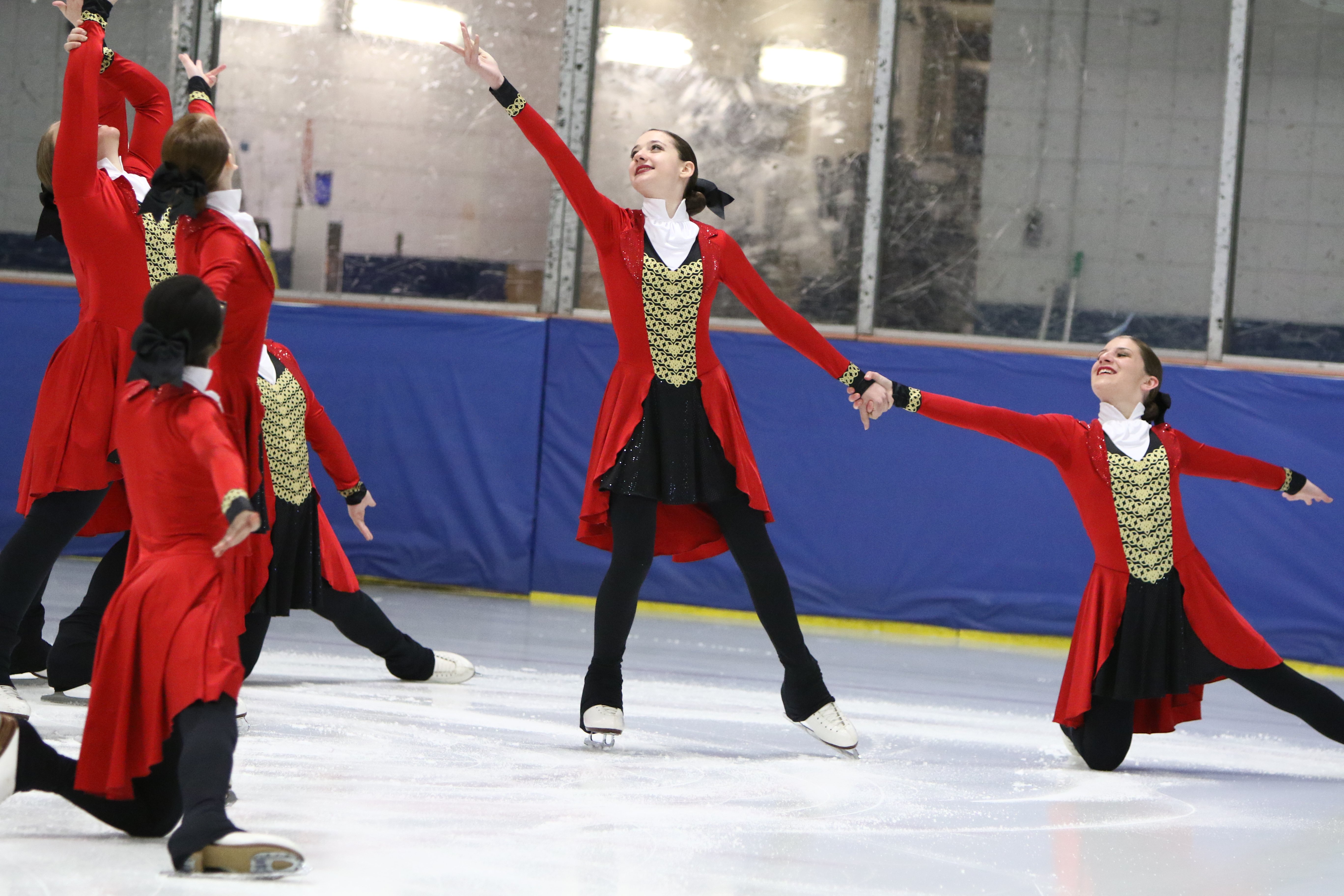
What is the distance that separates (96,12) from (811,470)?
3.49 meters

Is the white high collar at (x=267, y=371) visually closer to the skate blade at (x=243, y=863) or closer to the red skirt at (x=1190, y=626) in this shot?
the skate blade at (x=243, y=863)

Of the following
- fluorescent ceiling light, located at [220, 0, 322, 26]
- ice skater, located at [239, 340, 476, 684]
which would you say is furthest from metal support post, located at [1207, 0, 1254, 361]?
fluorescent ceiling light, located at [220, 0, 322, 26]

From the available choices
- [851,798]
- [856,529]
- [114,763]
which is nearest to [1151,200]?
[856,529]

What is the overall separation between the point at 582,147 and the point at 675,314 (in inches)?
133

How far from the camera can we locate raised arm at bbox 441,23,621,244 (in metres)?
3.19

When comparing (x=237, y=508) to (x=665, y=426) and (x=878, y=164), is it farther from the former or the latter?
(x=878, y=164)

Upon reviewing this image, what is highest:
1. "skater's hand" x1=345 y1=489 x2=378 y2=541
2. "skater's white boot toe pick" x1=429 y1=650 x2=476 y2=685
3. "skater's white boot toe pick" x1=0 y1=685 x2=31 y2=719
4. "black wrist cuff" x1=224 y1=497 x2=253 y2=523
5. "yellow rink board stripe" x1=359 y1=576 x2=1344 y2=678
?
"black wrist cuff" x1=224 y1=497 x2=253 y2=523

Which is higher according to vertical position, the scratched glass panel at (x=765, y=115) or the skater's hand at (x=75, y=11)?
the scratched glass panel at (x=765, y=115)

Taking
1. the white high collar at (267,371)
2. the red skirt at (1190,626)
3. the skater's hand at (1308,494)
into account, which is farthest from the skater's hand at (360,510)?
the skater's hand at (1308,494)

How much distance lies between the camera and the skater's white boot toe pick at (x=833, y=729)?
→ 327cm

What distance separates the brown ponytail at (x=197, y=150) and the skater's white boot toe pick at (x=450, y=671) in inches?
66.0

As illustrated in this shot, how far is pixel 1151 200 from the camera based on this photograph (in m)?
6.39

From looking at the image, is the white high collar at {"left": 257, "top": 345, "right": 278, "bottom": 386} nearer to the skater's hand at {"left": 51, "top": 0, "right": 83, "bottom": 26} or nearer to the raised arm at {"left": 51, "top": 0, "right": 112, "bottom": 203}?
the raised arm at {"left": 51, "top": 0, "right": 112, "bottom": 203}

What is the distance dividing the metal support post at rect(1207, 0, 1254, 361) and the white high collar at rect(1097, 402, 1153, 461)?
9.68 ft
